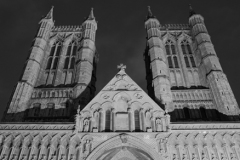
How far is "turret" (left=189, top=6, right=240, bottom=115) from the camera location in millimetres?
23750

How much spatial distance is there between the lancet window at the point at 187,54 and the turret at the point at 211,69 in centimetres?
80

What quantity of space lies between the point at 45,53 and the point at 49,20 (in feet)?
18.9

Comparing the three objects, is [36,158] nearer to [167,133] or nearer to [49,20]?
[167,133]

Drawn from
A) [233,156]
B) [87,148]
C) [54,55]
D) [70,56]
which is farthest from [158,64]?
[87,148]

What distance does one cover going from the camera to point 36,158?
15.7 m

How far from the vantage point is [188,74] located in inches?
1126

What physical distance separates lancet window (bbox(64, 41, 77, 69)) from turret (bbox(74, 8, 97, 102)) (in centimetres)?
101

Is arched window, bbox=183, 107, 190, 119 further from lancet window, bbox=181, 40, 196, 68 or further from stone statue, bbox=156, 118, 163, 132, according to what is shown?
stone statue, bbox=156, 118, 163, 132

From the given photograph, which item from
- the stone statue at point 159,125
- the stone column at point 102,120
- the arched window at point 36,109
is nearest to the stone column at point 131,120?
the stone statue at point 159,125

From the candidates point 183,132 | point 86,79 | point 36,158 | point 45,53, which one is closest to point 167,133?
point 183,132

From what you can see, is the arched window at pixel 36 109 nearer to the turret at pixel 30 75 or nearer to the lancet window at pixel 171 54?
the turret at pixel 30 75

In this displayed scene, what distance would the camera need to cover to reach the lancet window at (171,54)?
3013 cm

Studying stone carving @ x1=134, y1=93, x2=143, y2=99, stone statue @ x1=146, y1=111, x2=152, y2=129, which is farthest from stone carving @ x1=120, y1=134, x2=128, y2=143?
stone carving @ x1=134, y1=93, x2=143, y2=99

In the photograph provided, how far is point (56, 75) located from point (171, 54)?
13.5 meters
